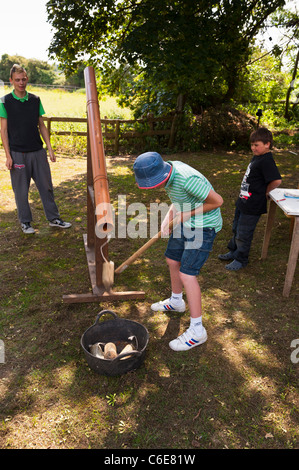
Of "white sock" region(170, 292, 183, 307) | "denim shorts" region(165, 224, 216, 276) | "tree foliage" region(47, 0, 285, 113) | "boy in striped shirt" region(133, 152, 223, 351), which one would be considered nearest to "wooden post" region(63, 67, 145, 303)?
"white sock" region(170, 292, 183, 307)

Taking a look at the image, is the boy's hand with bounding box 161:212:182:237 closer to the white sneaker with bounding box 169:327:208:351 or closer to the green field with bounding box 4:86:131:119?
the white sneaker with bounding box 169:327:208:351

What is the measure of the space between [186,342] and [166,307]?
55 centimetres

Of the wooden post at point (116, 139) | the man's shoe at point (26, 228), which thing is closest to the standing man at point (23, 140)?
the man's shoe at point (26, 228)

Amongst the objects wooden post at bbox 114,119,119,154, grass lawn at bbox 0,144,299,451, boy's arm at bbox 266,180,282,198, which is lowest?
grass lawn at bbox 0,144,299,451

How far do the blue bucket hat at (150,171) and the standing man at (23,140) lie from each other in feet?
9.05

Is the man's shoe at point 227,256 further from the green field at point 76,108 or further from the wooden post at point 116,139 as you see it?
the wooden post at point 116,139

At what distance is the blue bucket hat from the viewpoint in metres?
2.41

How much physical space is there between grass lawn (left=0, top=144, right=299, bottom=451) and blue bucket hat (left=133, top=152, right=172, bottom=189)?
1.40m

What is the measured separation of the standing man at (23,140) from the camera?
14.8 ft

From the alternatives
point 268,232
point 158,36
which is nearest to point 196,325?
point 268,232

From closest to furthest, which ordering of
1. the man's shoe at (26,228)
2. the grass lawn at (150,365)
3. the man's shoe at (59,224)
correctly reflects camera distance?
the grass lawn at (150,365)
the man's shoe at (26,228)
the man's shoe at (59,224)

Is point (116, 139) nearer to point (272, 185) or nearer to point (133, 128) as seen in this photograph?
point (133, 128)

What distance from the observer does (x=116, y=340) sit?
3.04 meters
